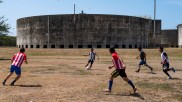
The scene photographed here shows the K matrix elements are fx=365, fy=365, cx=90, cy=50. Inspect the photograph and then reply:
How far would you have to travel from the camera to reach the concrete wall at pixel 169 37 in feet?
258

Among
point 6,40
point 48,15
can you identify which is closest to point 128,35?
point 48,15

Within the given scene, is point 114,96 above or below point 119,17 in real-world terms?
below

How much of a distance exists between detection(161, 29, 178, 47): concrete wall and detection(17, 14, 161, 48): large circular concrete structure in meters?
19.1

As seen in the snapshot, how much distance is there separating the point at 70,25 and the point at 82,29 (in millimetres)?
2072

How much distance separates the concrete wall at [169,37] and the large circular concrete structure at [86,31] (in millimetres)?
19090

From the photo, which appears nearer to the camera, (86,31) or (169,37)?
(86,31)

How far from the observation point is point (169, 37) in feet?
261

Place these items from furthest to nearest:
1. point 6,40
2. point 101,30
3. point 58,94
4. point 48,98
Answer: point 101,30, point 6,40, point 58,94, point 48,98

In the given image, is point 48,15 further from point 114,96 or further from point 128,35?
point 114,96

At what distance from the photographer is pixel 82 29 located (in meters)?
57.2

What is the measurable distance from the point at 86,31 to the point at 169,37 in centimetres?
2882

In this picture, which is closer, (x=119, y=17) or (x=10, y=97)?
(x=10, y=97)

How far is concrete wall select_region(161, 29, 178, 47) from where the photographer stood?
78.6 meters

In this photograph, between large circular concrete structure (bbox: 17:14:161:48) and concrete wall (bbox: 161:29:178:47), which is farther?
concrete wall (bbox: 161:29:178:47)
